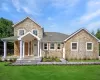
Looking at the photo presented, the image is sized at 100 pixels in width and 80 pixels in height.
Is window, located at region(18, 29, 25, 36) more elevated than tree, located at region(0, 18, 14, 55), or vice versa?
tree, located at region(0, 18, 14, 55)

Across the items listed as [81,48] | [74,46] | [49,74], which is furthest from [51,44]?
[49,74]

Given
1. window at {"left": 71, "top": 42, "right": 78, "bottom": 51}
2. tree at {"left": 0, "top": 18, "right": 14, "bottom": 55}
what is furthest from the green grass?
tree at {"left": 0, "top": 18, "right": 14, "bottom": 55}

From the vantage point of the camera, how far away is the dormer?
31.3 m

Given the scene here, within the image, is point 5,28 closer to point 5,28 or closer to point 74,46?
point 5,28

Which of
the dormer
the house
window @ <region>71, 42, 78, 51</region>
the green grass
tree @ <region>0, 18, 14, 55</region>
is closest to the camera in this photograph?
the green grass

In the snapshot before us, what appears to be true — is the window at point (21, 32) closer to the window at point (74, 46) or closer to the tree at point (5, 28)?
the window at point (74, 46)

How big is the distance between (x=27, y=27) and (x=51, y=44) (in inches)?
222

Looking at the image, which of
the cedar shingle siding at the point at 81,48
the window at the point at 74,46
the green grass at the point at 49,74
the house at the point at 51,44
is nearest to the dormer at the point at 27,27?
the house at the point at 51,44

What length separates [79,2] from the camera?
1967 centimetres

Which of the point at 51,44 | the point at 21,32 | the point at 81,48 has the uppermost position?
the point at 21,32

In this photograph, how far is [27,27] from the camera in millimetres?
31391

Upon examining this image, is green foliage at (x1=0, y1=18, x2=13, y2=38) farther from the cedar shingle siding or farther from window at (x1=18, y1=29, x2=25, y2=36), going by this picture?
the cedar shingle siding

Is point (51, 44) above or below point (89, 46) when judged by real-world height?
above

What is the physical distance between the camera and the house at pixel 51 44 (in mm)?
27716
